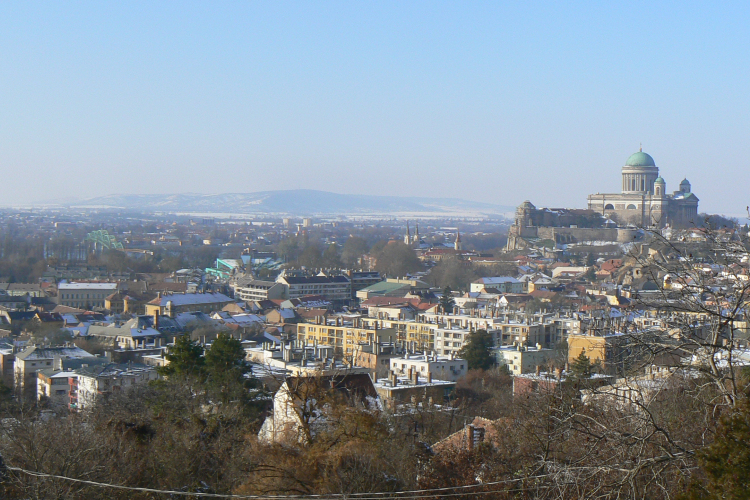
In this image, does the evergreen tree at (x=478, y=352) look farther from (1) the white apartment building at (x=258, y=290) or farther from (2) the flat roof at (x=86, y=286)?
(2) the flat roof at (x=86, y=286)

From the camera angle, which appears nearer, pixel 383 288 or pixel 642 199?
pixel 383 288

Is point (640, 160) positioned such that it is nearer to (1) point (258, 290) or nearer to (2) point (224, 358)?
(1) point (258, 290)

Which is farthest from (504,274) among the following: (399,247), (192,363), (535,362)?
(192,363)

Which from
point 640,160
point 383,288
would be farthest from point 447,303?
point 640,160

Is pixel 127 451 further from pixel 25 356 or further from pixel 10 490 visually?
pixel 25 356

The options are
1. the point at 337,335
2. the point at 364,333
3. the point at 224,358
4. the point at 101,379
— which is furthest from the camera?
the point at 337,335

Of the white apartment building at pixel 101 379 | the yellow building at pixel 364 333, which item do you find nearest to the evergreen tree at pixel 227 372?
the white apartment building at pixel 101 379

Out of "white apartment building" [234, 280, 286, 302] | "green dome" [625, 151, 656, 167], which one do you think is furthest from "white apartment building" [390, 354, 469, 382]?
"green dome" [625, 151, 656, 167]
